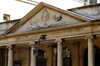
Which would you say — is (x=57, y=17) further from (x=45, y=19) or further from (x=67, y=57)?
(x=67, y=57)

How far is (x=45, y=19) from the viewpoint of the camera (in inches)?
967

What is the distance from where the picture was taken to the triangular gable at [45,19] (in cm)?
2271

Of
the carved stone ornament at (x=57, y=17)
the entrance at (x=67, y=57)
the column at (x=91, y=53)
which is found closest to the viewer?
the column at (x=91, y=53)

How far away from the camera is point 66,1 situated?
38.5 meters

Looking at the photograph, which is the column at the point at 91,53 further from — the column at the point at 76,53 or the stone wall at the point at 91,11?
the column at the point at 76,53

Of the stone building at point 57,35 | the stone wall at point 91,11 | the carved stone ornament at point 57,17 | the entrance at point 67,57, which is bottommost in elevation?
the entrance at point 67,57

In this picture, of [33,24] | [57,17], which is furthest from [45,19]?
[33,24]

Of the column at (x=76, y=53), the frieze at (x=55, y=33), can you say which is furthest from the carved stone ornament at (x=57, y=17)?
the column at (x=76, y=53)

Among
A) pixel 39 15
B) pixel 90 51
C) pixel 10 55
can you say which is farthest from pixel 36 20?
pixel 90 51

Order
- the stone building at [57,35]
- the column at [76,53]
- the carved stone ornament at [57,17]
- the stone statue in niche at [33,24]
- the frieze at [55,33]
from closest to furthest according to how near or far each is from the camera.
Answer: the stone building at [57,35] < the frieze at [55,33] < the carved stone ornament at [57,17] < the stone statue in niche at [33,24] < the column at [76,53]

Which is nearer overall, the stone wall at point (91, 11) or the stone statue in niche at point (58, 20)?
the stone wall at point (91, 11)

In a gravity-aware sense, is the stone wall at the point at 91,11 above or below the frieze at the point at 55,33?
above

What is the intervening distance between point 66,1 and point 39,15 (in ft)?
46.4

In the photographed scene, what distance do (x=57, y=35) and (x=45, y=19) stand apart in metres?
2.01
